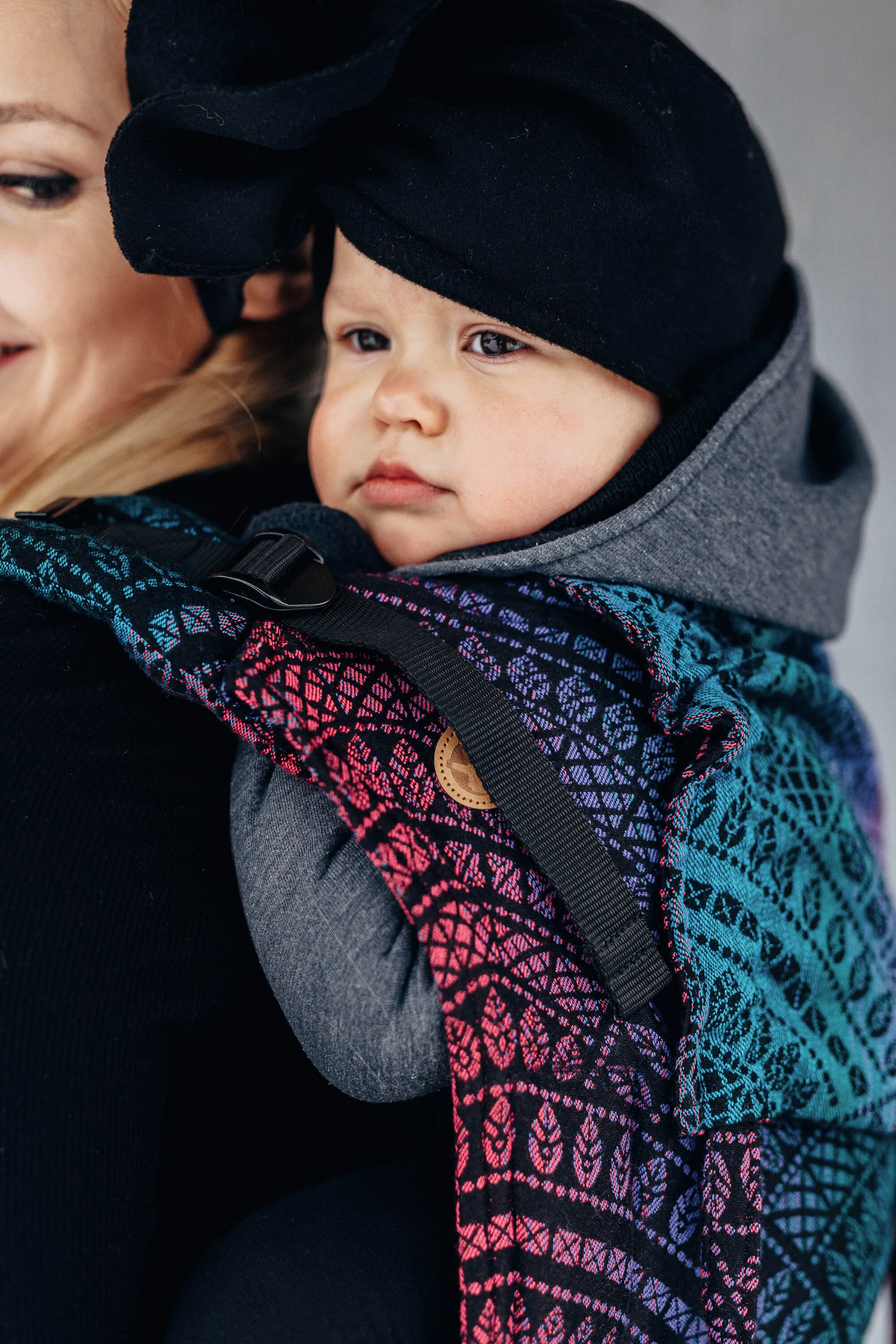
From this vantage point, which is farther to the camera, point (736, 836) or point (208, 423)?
point (208, 423)

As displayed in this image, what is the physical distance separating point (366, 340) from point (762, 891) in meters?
0.42

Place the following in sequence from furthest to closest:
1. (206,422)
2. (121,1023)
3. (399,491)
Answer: (206,422), (399,491), (121,1023)

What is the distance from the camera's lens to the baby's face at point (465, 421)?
0.63 meters

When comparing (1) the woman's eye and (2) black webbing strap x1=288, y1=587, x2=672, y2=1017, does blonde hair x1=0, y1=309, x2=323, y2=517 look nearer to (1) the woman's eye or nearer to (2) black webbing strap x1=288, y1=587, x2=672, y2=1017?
(1) the woman's eye

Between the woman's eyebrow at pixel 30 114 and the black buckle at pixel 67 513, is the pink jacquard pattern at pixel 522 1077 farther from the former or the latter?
the woman's eyebrow at pixel 30 114

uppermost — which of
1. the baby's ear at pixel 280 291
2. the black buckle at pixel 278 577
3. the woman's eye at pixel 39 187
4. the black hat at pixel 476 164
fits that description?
the black hat at pixel 476 164

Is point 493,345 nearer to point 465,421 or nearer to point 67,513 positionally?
point 465,421

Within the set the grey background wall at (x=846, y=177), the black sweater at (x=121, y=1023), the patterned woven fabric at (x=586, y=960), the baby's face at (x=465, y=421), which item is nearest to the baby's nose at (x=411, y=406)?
the baby's face at (x=465, y=421)

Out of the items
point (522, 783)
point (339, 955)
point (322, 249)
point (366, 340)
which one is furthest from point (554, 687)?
point (322, 249)

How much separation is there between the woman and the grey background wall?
0.77 metres

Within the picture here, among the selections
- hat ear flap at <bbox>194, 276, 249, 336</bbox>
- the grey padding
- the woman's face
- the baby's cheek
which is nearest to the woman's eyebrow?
the woman's face

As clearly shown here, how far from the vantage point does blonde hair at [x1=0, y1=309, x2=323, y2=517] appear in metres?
0.74

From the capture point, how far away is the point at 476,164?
604 millimetres

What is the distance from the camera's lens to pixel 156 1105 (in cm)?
47
